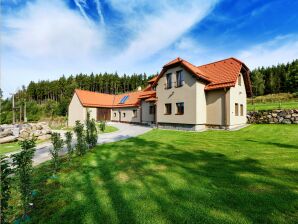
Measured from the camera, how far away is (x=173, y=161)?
25.7ft

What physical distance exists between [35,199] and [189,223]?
4.47 metres

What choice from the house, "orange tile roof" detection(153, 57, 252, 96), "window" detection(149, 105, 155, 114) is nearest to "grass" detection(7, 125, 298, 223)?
the house

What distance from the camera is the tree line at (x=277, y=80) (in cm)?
6190

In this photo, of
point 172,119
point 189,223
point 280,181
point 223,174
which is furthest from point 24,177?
point 172,119

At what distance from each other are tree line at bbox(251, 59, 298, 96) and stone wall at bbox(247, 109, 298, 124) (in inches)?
2131

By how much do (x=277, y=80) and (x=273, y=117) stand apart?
203 feet

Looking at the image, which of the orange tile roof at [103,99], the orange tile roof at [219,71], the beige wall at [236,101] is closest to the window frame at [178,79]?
the orange tile roof at [219,71]

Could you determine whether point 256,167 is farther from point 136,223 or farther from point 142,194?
point 136,223

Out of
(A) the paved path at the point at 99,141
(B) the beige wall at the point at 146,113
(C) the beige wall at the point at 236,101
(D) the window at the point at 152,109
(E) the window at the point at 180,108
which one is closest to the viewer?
(A) the paved path at the point at 99,141

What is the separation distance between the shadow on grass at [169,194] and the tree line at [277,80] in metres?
71.0

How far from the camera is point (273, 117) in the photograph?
19.1m

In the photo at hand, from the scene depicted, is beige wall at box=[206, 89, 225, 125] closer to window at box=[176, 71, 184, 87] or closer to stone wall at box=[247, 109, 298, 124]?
window at box=[176, 71, 184, 87]

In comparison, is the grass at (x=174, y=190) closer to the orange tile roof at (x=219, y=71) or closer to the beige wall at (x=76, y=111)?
the orange tile roof at (x=219, y=71)

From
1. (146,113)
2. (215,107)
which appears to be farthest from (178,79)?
(146,113)
